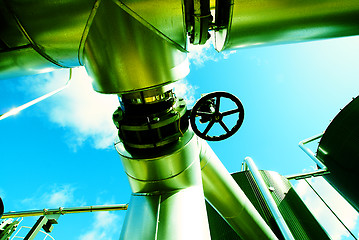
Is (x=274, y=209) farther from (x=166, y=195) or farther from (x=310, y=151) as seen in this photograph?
(x=310, y=151)

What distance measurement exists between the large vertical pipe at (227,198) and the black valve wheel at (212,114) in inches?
8.1

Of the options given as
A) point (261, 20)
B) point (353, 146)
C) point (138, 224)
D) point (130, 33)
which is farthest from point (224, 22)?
point (353, 146)

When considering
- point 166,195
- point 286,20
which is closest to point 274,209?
point 166,195

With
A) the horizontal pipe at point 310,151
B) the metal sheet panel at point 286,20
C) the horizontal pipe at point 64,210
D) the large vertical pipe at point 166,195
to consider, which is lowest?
the large vertical pipe at point 166,195

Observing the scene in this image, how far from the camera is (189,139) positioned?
1.38m

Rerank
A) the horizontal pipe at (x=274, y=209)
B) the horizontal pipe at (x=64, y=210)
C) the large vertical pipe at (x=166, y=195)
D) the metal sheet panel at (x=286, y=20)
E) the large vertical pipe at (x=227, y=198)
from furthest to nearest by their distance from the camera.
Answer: the horizontal pipe at (x=274, y=209), the horizontal pipe at (x=64, y=210), the large vertical pipe at (x=227, y=198), the large vertical pipe at (x=166, y=195), the metal sheet panel at (x=286, y=20)

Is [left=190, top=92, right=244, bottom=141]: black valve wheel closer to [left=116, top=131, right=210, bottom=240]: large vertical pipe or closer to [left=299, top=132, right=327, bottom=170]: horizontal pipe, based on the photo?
[left=116, top=131, right=210, bottom=240]: large vertical pipe

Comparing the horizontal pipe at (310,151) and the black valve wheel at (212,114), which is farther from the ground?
the horizontal pipe at (310,151)

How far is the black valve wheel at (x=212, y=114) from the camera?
4.70ft

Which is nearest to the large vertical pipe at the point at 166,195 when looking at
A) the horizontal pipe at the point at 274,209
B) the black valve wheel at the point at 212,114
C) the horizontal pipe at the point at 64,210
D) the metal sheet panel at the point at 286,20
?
the black valve wheel at the point at 212,114

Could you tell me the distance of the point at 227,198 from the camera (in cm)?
180

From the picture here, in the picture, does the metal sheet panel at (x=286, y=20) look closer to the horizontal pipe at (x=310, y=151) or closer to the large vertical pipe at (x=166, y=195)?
the large vertical pipe at (x=166, y=195)

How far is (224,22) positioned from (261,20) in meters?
0.22

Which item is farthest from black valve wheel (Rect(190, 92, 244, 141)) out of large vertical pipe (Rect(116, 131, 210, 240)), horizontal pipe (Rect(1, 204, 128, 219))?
horizontal pipe (Rect(1, 204, 128, 219))
